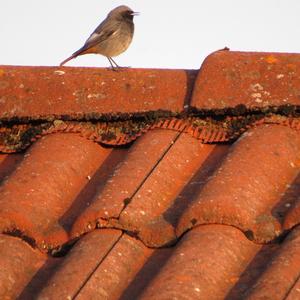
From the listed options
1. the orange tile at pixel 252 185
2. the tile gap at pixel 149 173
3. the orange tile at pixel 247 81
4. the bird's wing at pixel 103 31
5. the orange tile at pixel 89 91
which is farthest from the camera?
the bird's wing at pixel 103 31

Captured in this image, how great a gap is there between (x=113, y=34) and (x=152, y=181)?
5.20m

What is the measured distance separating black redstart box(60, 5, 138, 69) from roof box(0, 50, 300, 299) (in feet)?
12.7

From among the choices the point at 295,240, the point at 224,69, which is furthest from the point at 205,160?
the point at 295,240

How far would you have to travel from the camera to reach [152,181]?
3383mm

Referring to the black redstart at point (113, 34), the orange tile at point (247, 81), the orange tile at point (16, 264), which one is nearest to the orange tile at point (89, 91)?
the orange tile at point (247, 81)

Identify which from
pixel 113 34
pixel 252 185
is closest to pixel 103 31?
pixel 113 34

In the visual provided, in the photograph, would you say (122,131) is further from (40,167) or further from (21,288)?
(21,288)

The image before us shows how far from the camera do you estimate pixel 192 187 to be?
3428 millimetres

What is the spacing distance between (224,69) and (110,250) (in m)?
1.39

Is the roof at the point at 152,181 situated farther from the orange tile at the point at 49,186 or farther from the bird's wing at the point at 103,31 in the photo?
the bird's wing at the point at 103,31

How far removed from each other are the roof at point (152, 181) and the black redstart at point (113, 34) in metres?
3.87

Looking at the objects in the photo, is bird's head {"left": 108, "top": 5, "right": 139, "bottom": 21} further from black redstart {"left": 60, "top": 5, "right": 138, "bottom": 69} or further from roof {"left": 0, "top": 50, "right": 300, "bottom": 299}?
roof {"left": 0, "top": 50, "right": 300, "bottom": 299}

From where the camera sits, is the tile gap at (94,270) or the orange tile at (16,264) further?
the orange tile at (16,264)

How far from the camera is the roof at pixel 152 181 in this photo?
284cm
